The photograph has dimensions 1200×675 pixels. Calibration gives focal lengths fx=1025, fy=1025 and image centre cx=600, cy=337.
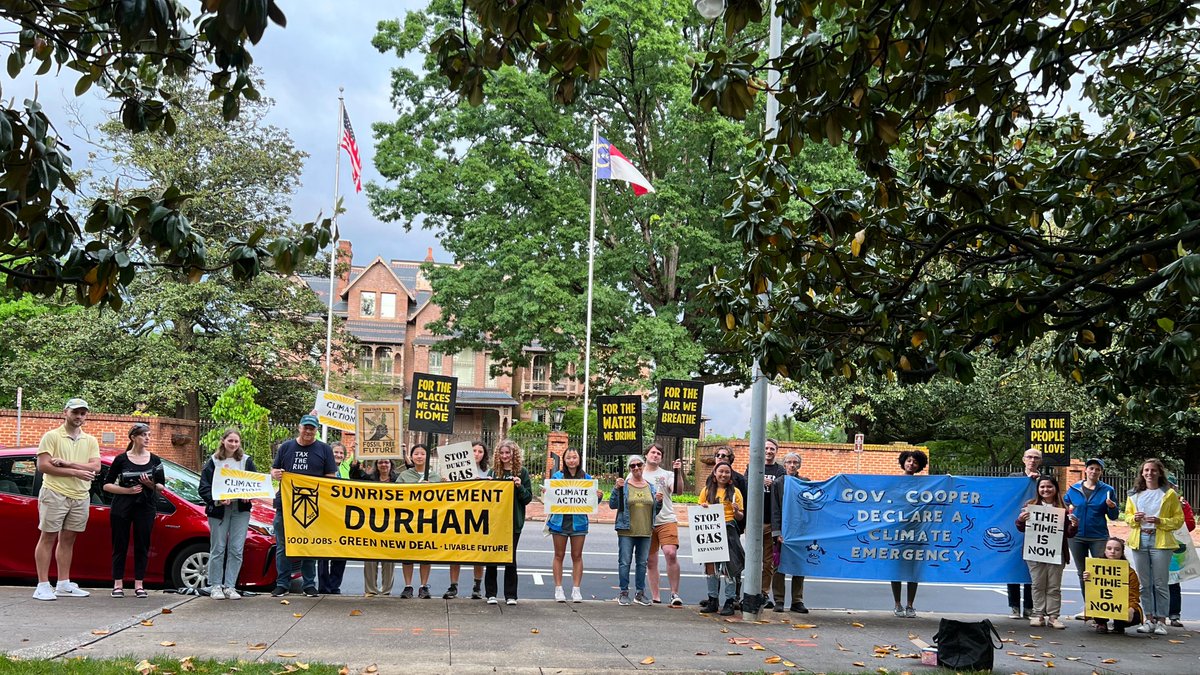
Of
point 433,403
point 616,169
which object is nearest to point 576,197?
point 616,169

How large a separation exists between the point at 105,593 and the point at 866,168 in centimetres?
851

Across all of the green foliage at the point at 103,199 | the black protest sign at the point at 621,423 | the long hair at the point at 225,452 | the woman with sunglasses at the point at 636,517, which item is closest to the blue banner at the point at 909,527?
the woman with sunglasses at the point at 636,517

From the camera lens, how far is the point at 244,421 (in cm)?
2866

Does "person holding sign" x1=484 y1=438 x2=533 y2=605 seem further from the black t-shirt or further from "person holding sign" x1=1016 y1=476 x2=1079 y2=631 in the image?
"person holding sign" x1=1016 y1=476 x2=1079 y2=631

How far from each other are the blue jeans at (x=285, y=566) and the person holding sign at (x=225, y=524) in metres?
0.39

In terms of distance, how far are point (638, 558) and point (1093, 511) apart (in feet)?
17.1

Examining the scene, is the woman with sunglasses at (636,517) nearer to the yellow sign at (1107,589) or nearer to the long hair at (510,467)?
the long hair at (510,467)

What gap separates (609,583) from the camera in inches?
556

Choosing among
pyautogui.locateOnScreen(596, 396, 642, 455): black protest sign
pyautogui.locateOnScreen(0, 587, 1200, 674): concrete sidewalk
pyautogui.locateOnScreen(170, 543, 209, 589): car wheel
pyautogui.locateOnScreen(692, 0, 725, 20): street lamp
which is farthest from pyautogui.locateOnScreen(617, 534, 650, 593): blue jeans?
pyautogui.locateOnScreen(692, 0, 725, 20): street lamp

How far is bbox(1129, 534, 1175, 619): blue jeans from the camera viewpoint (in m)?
11.0

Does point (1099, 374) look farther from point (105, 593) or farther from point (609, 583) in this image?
point (105, 593)

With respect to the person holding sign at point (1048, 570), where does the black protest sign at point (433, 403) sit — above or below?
above

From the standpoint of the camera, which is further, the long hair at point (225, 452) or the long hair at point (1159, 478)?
the long hair at point (1159, 478)

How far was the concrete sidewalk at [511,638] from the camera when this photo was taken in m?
7.77
